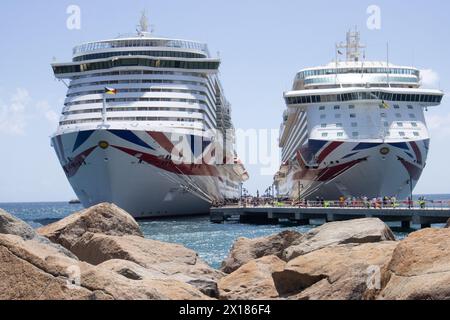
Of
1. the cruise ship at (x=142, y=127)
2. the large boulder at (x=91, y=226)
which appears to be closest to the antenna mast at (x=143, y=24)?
the cruise ship at (x=142, y=127)

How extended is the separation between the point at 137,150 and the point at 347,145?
1455 centimetres

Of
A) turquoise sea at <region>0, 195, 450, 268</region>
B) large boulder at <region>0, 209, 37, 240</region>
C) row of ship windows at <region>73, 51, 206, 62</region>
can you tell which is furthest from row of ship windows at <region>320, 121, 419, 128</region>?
large boulder at <region>0, 209, 37, 240</region>

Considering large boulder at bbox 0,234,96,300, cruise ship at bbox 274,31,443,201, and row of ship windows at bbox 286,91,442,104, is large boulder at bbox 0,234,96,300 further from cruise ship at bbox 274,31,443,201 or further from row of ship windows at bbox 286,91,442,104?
row of ship windows at bbox 286,91,442,104

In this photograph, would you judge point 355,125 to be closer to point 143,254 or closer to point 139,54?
point 139,54

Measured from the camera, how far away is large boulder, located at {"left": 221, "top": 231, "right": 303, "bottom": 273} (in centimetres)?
1816

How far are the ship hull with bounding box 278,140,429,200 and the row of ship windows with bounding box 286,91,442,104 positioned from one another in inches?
142

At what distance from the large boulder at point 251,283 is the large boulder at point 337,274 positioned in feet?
1.23

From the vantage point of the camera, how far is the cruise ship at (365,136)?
164 feet

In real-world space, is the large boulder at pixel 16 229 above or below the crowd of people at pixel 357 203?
above

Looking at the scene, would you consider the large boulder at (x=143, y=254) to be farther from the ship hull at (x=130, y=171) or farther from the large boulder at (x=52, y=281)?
the ship hull at (x=130, y=171)

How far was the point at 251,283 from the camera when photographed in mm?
13719
